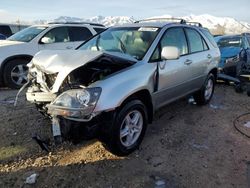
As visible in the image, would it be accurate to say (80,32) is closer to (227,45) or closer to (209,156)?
(227,45)

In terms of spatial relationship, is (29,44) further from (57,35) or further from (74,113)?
(74,113)

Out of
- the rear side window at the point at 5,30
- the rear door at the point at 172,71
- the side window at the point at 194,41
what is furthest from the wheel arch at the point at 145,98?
the rear side window at the point at 5,30

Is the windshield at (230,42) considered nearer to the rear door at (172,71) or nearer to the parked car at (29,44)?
the parked car at (29,44)

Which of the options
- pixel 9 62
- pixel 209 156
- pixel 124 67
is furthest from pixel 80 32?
pixel 209 156

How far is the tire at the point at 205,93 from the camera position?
6446 mm

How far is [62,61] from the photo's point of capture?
12.3 feet

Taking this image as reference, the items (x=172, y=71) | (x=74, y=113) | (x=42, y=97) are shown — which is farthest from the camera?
(x=172, y=71)

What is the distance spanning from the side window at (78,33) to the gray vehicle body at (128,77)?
436cm

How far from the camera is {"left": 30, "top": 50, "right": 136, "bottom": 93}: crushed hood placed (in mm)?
3586

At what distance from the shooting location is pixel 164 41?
4859 millimetres

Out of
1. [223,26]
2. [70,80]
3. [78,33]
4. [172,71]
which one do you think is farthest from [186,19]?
[223,26]

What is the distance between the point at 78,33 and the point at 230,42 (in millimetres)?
5645

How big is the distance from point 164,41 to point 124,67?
1.14 m

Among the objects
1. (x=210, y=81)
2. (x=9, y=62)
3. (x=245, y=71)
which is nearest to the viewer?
(x=210, y=81)
